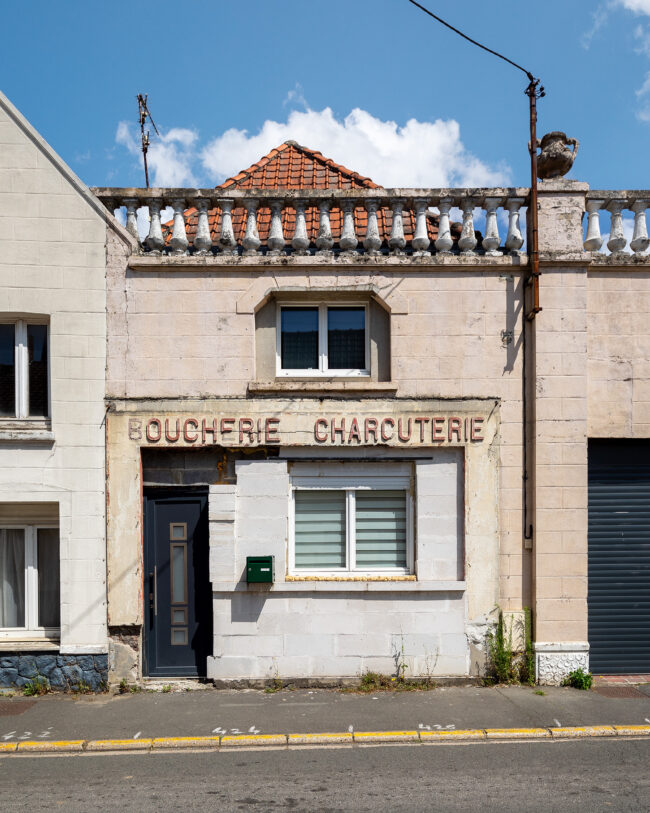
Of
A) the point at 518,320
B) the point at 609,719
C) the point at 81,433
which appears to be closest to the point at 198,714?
the point at 81,433

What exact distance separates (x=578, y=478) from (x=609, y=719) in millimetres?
2855

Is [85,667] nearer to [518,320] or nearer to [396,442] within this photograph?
[396,442]

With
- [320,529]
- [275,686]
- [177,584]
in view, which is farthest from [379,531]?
[177,584]

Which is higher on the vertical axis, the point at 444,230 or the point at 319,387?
the point at 444,230

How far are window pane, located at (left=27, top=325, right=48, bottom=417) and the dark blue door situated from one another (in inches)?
73.9

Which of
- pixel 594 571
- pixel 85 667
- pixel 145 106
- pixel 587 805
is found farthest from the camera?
pixel 145 106

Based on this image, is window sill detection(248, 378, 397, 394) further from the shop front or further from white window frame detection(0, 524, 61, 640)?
white window frame detection(0, 524, 61, 640)

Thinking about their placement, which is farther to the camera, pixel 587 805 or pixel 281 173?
pixel 281 173

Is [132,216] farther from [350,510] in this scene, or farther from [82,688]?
[82,688]

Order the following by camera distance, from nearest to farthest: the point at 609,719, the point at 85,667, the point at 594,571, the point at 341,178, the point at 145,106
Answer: the point at 609,719, the point at 85,667, the point at 594,571, the point at 341,178, the point at 145,106

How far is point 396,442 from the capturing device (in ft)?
26.8

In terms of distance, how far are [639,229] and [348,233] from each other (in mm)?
3999

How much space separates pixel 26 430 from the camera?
8.07 m

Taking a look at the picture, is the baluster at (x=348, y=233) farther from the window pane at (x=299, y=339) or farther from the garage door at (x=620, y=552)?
the garage door at (x=620, y=552)
